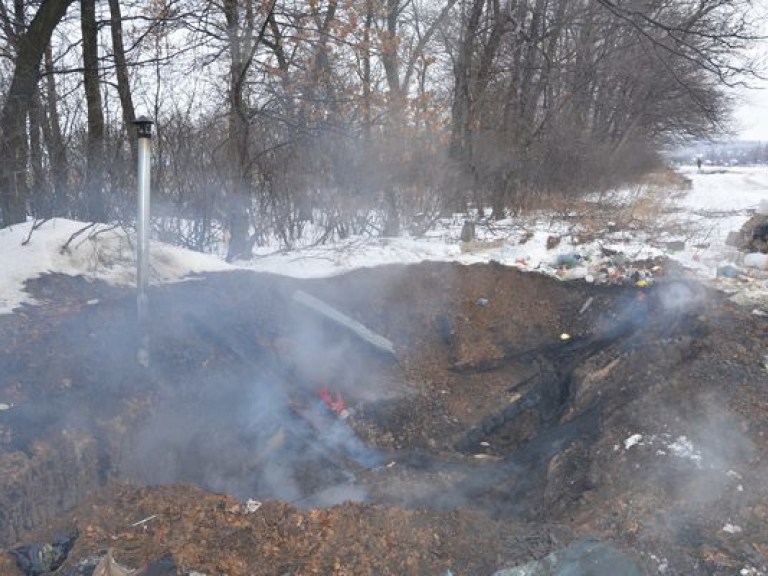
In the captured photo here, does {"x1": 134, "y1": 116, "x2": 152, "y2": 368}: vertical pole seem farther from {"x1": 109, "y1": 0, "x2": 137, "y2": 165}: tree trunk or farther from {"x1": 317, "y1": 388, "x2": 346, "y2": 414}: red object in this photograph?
{"x1": 109, "y1": 0, "x2": 137, "y2": 165}: tree trunk

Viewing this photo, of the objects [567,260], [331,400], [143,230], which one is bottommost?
[331,400]

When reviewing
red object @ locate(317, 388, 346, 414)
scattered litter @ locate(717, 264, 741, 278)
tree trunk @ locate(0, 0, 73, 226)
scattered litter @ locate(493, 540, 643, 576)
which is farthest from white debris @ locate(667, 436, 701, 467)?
tree trunk @ locate(0, 0, 73, 226)

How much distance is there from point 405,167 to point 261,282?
400 centimetres

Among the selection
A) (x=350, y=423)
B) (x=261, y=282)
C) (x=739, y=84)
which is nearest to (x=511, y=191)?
(x=739, y=84)

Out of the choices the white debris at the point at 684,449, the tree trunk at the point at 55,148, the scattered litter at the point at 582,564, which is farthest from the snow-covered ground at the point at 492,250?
the scattered litter at the point at 582,564

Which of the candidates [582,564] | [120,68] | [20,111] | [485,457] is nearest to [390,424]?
[485,457]

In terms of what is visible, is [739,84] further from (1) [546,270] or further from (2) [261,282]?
(2) [261,282]

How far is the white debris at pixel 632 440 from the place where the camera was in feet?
12.7

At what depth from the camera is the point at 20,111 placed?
7223 millimetres

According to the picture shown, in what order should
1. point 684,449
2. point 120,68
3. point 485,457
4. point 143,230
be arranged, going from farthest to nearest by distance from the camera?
point 120,68, point 485,457, point 143,230, point 684,449

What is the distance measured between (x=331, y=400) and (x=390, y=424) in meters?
0.52

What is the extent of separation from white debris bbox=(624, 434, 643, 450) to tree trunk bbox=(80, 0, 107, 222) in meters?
5.67

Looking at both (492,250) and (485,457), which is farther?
(492,250)

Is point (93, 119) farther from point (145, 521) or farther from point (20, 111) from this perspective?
point (145, 521)
